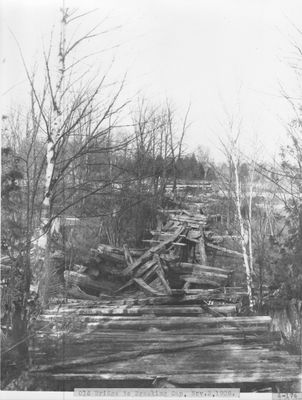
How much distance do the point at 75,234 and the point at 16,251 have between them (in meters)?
0.49

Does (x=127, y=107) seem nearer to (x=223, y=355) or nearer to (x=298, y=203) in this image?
(x=298, y=203)

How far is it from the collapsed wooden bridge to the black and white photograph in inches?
0.5

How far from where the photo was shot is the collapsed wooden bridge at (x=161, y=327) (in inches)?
129

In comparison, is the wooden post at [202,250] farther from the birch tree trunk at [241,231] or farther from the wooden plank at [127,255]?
the wooden plank at [127,255]

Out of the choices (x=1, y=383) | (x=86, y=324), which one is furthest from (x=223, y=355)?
(x=1, y=383)

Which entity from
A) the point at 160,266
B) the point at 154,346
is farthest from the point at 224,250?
the point at 154,346

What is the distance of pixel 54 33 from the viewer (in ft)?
11.7

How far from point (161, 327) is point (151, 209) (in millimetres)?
1011

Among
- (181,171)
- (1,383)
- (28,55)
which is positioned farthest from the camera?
(181,171)

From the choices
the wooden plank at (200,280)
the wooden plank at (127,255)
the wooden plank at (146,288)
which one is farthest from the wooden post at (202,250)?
the wooden plank at (127,255)

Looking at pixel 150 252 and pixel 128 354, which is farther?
pixel 150 252

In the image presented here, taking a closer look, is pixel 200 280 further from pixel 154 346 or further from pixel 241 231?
pixel 154 346

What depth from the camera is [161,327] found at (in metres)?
3.68

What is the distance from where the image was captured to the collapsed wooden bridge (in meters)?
3.28
